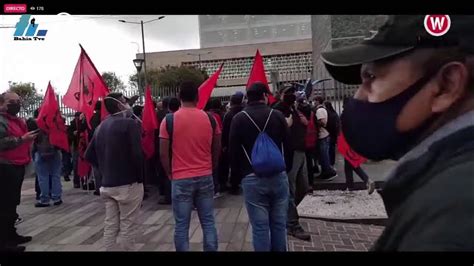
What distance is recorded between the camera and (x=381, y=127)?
142 centimetres

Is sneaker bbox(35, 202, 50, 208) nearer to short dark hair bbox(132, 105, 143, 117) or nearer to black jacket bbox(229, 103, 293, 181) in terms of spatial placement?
short dark hair bbox(132, 105, 143, 117)

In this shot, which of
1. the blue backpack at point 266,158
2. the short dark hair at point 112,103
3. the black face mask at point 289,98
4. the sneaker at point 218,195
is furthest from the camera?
the sneaker at point 218,195

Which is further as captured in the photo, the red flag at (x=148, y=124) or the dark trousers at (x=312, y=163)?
the dark trousers at (x=312, y=163)

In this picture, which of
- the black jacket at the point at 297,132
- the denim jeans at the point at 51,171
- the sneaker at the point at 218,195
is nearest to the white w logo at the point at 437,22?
the black jacket at the point at 297,132

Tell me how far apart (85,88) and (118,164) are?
0.62 meters

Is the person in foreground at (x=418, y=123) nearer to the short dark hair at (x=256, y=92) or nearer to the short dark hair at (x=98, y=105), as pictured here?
the short dark hair at (x=256, y=92)

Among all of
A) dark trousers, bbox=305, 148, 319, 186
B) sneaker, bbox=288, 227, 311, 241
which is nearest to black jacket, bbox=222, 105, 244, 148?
dark trousers, bbox=305, 148, 319, 186

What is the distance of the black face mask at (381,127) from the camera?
1.38 metres

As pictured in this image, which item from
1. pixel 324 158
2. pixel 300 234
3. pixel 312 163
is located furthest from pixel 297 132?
pixel 312 163

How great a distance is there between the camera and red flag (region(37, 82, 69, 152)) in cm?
327

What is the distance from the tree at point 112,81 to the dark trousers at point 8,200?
83cm

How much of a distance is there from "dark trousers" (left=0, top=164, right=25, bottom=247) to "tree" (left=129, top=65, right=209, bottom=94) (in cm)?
→ 100
